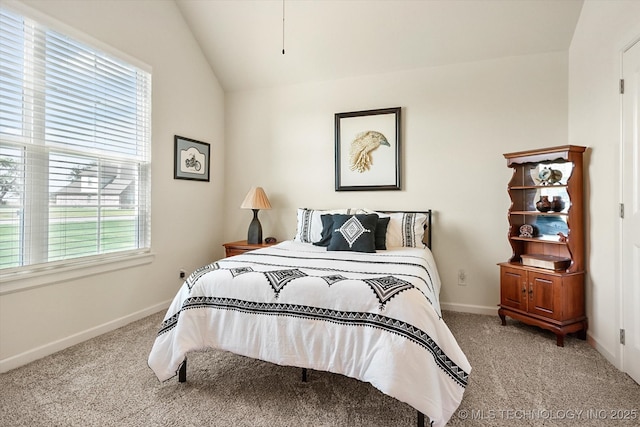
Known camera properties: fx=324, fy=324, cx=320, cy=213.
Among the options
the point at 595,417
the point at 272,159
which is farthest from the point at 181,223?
A: the point at 595,417

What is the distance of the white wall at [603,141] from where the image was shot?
2213 millimetres

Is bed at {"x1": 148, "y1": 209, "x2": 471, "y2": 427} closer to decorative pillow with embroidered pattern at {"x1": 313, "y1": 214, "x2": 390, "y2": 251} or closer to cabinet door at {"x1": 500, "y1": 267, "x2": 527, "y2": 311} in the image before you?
decorative pillow with embroidered pattern at {"x1": 313, "y1": 214, "x2": 390, "y2": 251}

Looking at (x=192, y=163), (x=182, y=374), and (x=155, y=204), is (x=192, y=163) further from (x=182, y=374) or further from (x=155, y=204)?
(x=182, y=374)

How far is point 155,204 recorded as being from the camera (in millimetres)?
3270

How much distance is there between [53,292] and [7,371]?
1.76 feet

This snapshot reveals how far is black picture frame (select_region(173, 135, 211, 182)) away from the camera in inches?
139

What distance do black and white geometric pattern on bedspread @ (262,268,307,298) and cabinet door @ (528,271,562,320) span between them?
2.05 m

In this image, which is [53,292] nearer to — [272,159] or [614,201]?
[272,159]

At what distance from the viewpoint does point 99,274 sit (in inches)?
108

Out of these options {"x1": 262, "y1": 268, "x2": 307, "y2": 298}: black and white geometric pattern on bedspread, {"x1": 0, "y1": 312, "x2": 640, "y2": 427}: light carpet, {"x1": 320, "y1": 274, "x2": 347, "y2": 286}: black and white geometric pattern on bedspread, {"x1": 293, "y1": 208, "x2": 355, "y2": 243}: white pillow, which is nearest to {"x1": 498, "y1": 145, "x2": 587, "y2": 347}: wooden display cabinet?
{"x1": 0, "y1": 312, "x2": 640, "y2": 427}: light carpet

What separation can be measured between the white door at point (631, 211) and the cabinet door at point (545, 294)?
415 mm

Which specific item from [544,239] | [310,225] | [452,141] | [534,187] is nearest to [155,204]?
[310,225]

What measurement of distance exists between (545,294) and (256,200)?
2.96 metres

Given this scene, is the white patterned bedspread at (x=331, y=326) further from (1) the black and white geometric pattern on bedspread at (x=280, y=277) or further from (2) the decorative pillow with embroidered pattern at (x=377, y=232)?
(2) the decorative pillow with embroidered pattern at (x=377, y=232)
